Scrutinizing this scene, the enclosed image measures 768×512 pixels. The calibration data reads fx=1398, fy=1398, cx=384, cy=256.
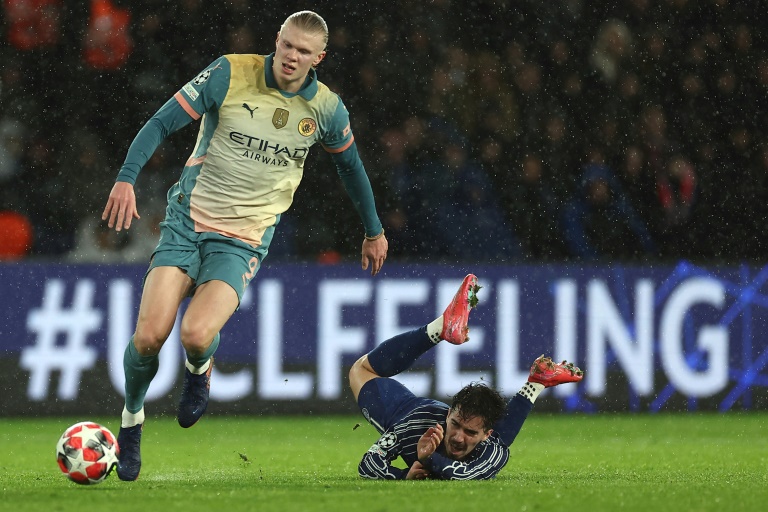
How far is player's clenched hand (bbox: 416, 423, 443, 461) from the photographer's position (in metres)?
5.60

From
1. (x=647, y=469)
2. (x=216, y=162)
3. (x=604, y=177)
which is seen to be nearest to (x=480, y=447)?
(x=647, y=469)

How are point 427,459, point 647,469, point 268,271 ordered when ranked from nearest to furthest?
1. point 427,459
2. point 647,469
3. point 268,271

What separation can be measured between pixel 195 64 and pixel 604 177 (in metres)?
3.15

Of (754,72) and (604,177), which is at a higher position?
(754,72)

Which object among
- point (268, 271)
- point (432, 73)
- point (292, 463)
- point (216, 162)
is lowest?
point (292, 463)

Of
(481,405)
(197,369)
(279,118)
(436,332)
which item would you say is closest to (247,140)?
(279,118)

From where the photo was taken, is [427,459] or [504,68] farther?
[504,68]

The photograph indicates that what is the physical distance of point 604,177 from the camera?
10.2 metres

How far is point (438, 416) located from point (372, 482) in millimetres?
488

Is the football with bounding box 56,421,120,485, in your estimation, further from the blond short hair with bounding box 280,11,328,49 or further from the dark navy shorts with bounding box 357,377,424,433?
the blond short hair with bounding box 280,11,328,49

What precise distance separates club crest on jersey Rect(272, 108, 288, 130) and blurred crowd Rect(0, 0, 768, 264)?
3.81 m

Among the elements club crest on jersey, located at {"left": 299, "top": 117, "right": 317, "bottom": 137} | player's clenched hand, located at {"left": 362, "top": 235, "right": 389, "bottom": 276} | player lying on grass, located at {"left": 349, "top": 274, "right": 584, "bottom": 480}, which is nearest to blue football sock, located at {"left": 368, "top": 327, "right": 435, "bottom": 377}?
player lying on grass, located at {"left": 349, "top": 274, "right": 584, "bottom": 480}

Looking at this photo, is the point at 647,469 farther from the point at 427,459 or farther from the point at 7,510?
the point at 7,510

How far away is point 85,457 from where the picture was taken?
519 centimetres
